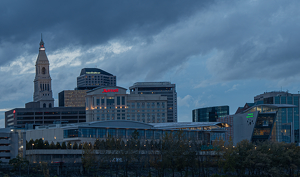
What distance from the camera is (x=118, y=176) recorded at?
133 m

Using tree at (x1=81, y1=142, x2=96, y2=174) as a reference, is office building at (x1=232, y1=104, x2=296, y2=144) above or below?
above

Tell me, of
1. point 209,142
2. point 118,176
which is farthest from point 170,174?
point 209,142

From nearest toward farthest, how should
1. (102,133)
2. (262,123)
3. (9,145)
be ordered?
(9,145) < (102,133) < (262,123)

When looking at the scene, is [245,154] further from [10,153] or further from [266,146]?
[10,153]

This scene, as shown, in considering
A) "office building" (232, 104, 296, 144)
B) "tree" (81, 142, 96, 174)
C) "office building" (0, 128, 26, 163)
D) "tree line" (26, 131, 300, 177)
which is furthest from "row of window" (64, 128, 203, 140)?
"office building" (0, 128, 26, 163)

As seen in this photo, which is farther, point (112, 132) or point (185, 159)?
point (112, 132)

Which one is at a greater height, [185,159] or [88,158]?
[88,158]

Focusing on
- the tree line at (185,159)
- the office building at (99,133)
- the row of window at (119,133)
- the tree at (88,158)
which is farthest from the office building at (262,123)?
the tree at (88,158)

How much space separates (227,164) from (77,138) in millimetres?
59984

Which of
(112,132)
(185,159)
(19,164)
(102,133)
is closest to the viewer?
(19,164)

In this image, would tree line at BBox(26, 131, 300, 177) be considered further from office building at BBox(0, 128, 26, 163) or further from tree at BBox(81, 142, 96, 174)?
office building at BBox(0, 128, 26, 163)

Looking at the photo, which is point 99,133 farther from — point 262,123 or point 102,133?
point 262,123

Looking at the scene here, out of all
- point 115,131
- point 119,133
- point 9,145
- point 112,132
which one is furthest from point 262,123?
point 9,145

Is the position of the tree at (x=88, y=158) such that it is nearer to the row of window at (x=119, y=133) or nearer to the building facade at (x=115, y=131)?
the building facade at (x=115, y=131)
